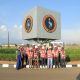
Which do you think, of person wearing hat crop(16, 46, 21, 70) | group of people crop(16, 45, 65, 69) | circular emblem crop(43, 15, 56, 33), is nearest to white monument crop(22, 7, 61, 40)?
circular emblem crop(43, 15, 56, 33)

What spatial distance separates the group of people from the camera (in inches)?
677

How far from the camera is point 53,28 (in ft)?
161

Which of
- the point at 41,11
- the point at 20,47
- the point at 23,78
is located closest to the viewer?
the point at 23,78

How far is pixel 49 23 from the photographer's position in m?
47.3

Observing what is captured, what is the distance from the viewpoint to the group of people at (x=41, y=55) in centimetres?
1719

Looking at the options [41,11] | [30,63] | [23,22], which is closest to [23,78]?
[30,63]

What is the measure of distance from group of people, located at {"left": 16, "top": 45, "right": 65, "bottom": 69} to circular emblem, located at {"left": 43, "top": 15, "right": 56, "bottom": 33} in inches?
1179

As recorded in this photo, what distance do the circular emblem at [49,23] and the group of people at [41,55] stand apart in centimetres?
2994

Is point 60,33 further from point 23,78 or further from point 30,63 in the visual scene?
point 23,78

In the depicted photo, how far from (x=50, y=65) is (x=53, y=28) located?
106 ft

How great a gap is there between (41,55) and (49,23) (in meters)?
30.2

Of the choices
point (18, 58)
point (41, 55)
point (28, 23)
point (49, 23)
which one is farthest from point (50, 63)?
point (28, 23)

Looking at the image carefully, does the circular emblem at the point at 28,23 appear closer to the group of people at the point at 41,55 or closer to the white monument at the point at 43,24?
the white monument at the point at 43,24

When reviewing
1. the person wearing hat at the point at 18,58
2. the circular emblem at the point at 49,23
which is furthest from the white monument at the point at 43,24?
the person wearing hat at the point at 18,58
